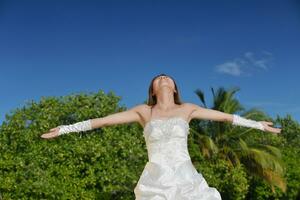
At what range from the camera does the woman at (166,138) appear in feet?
21.0

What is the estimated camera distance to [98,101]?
2566 centimetres

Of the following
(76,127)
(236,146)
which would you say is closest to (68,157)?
(236,146)

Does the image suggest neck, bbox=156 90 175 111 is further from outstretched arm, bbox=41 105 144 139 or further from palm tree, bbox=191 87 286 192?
palm tree, bbox=191 87 286 192

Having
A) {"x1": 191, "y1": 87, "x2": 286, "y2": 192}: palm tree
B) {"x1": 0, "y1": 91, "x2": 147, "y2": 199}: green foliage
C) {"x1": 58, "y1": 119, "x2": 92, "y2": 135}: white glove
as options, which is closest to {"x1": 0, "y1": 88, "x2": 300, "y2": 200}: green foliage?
{"x1": 0, "y1": 91, "x2": 147, "y2": 199}: green foliage

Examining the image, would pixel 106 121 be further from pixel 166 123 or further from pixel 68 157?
pixel 68 157

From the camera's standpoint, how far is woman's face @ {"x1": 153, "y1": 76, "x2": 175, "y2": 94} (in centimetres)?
665

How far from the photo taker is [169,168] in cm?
648

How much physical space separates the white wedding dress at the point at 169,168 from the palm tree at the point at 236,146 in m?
23.6

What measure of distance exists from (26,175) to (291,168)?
15.2 m

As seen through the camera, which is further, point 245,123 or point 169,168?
point 245,123

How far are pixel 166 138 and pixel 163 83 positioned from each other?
22.6 inches

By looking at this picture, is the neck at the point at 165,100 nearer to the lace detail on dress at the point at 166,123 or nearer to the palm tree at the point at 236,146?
the lace detail on dress at the point at 166,123

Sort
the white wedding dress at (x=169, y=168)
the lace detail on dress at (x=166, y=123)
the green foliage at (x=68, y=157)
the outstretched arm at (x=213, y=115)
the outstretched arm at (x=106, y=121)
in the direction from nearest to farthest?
the white wedding dress at (x=169, y=168) → the lace detail on dress at (x=166, y=123) → the outstretched arm at (x=106, y=121) → the outstretched arm at (x=213, y=115) → the green foliage at (x=68, y=157)

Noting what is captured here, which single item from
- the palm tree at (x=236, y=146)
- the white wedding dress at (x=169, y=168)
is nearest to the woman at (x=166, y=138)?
the white wedding dress at (x=169, y=168)
